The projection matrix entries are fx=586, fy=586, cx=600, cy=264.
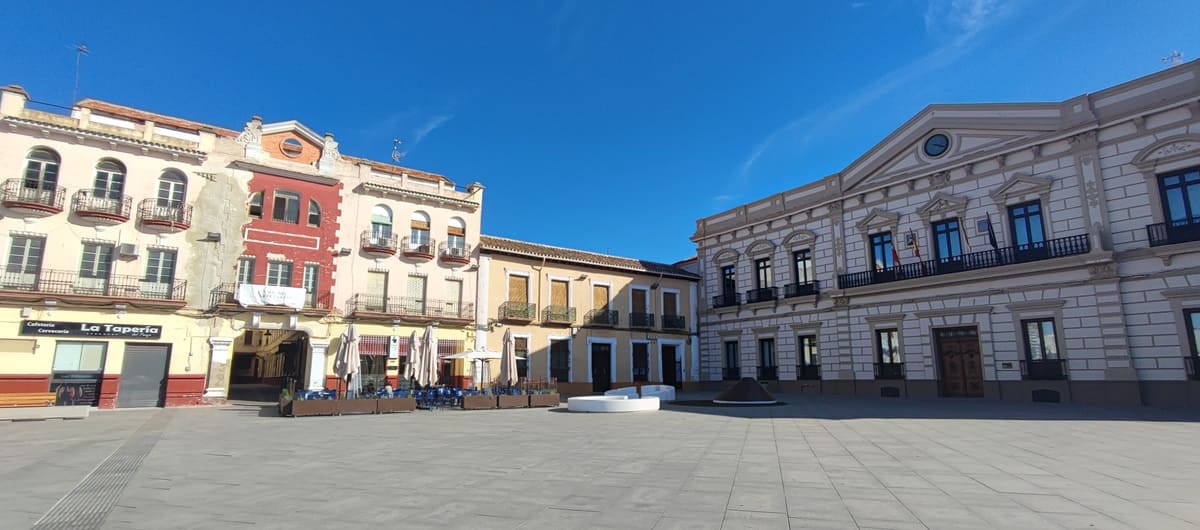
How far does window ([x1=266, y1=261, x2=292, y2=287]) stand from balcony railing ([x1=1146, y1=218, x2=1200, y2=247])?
29.5 meters

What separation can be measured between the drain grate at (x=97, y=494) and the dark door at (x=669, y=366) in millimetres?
25051

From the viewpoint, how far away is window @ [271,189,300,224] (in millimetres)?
23188

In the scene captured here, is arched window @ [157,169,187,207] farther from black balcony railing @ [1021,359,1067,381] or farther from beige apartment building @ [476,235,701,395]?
black balcony railing @ [1021,359,1067,381]

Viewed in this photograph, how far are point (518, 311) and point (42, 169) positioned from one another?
57.7 ft

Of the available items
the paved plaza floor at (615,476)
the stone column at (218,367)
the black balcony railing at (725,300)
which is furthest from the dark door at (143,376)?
the black balcony railing at (725,300)

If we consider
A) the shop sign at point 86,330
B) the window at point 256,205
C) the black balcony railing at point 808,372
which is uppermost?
the window at point 256,205

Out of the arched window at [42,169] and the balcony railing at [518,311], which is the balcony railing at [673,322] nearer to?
the balcony railing at [518,311]

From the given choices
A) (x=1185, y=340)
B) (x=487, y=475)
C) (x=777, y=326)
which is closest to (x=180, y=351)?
(x=487, y=475)

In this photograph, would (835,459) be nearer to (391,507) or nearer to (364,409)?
(391,507)

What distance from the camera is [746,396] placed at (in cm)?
1970

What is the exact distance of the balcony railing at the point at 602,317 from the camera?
30.3 m

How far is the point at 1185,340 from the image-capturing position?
17.1 metres

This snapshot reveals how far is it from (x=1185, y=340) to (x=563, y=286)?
22960 millimetres

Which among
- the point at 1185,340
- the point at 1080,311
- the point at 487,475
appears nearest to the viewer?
the point at 487,475
